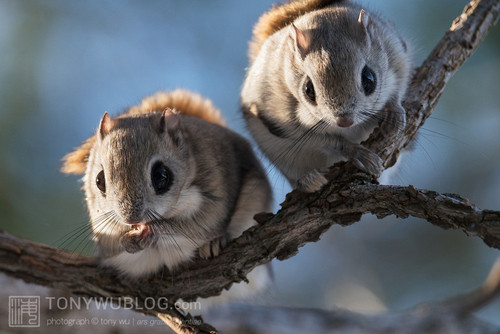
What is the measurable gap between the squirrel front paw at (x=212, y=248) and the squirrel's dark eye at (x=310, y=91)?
100cm

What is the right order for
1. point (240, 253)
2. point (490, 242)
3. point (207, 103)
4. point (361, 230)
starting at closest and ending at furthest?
point (490, 242)
point (240, 253)
point (207, 103)
point (361, 230)

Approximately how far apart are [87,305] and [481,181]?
4.55m

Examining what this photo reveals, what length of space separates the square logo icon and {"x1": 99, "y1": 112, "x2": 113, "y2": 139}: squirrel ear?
1.52 metres

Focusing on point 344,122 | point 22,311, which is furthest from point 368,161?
point 22,311

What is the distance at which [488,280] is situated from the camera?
4.56 meters

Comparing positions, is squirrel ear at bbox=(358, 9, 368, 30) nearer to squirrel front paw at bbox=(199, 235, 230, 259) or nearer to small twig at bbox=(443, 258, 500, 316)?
squirrel front paw at bbox=(199, 235, 230, 259)

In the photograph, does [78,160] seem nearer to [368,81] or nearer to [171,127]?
[171,127]

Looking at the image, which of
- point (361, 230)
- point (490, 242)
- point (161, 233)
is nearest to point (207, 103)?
point (161, 233)

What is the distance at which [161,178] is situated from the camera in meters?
2.98

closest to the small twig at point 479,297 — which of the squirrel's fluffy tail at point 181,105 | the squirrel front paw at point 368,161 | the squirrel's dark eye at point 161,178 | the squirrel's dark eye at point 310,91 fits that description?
the squirrel front paw at point 368,161

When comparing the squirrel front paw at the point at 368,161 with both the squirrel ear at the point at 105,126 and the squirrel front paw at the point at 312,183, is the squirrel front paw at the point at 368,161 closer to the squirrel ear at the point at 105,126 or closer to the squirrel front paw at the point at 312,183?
the squirrel front paw at the point at 312,183

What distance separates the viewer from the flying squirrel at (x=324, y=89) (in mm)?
3026

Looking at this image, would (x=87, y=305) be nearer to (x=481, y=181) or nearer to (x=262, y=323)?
(x=262, y=323)

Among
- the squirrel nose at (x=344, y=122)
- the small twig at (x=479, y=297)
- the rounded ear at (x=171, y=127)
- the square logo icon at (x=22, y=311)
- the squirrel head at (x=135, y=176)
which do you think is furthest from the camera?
the small twig at (x=479, y=297)
